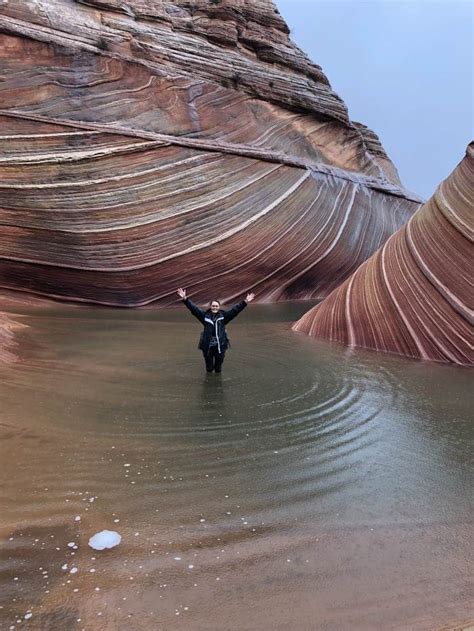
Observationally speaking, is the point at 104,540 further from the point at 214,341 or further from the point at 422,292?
the point at 422,292

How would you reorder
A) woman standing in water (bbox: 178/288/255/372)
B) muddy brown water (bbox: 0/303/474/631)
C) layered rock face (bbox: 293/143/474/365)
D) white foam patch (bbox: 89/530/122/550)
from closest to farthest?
muddy brown water (bbox: 0/303/474/631) < white foam patch (bbox: 89/530/122/550) < woman standing in water (bbox: 178/288/255/372) < layered rock face (bbox: 293/143/474/365)

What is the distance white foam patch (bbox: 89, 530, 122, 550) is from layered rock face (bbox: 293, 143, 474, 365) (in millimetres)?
4116

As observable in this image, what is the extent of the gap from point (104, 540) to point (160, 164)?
26.1ft

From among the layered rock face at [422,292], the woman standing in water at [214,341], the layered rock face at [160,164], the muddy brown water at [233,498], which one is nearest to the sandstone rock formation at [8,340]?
the muddy brown water at [233,498]

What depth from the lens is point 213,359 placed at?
453cm

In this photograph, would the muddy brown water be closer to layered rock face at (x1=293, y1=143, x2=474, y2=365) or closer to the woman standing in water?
the woman standing in water

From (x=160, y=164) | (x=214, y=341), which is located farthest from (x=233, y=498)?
(x=160, y=164)

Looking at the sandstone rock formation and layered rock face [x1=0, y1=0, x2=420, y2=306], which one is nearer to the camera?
the sandstone rock formation

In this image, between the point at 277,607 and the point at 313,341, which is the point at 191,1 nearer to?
the point at 313,341

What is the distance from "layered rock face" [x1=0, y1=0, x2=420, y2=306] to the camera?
847 cm

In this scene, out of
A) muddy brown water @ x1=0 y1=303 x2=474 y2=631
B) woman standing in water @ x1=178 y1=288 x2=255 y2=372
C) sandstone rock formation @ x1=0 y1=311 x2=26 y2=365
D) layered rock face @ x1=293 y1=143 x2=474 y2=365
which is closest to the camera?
muddy brown water @ x1=0 y1=303 x2=474 y2=631

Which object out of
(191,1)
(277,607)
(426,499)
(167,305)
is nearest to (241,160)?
(167,305)

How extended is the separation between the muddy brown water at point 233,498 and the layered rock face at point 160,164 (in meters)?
4.48

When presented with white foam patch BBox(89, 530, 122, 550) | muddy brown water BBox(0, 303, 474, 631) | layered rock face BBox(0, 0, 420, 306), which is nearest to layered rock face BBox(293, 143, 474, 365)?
muddy brown water BBox(0, 303, 474, 631)
